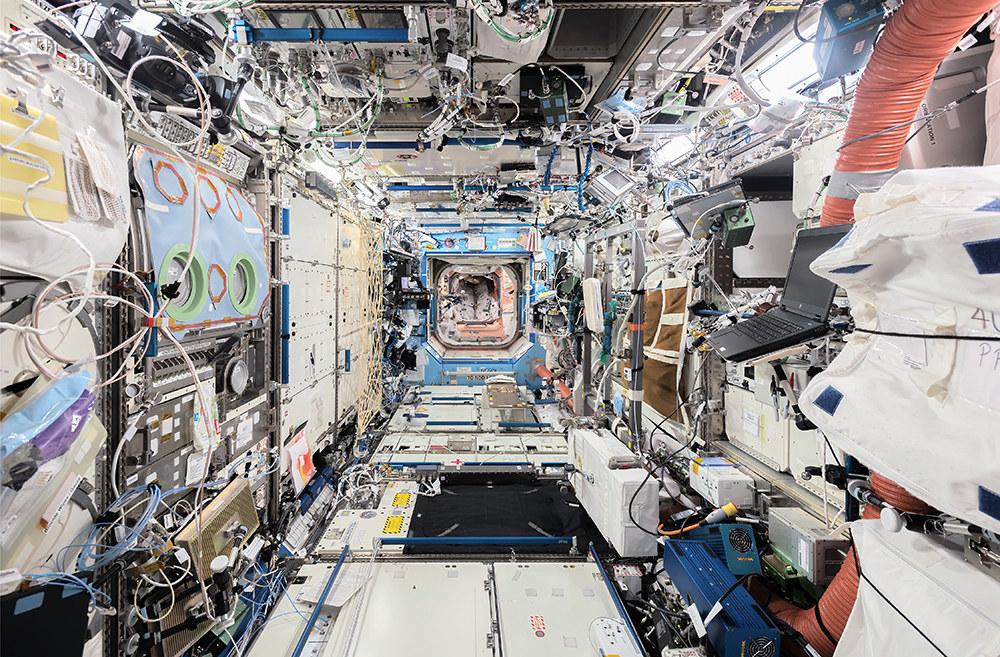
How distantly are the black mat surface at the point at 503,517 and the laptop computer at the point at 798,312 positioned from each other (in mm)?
2486

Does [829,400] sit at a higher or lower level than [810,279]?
lower

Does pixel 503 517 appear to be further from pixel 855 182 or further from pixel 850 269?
pixel 855 182

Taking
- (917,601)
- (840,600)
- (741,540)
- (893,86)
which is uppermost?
(893,86)

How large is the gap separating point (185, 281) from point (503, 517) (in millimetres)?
3513

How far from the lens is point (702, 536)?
276cm

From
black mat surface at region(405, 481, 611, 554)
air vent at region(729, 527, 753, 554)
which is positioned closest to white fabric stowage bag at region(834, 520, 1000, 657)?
air vent at region(729, 527, 753, 554)

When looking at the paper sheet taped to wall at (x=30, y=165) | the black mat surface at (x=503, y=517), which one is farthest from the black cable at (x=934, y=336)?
the black mat surface at (x=503, y=517)

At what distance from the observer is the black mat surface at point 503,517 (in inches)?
142

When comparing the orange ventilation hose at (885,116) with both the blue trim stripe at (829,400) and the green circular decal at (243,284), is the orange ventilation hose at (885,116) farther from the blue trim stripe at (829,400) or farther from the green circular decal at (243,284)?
the green circular decal at (243,284)

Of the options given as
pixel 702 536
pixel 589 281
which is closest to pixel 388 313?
pixel 589 281

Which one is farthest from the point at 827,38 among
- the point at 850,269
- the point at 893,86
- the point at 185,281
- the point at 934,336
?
the point at 185,281

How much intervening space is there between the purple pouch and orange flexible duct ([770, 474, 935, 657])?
127 inches

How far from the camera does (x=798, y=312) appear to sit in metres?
1.98

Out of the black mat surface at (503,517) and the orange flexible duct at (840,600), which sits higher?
the orange flexible duct at (840,600)
